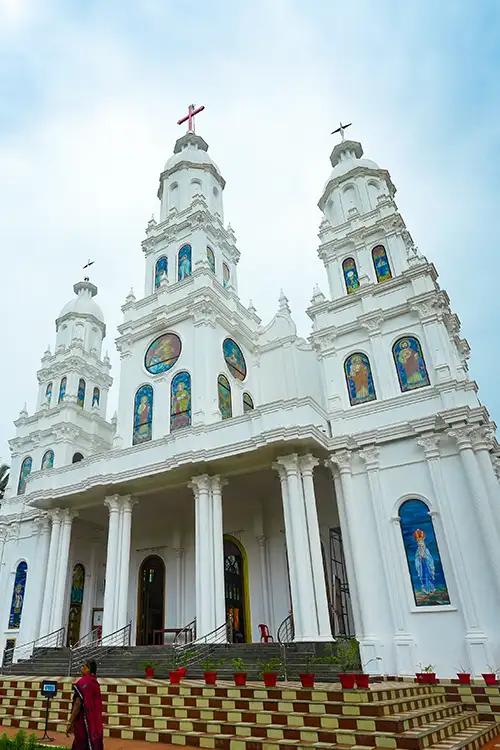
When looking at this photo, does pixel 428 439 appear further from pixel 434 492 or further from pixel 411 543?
pixel 411 543

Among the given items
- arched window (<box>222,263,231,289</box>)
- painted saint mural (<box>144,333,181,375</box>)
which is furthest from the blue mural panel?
painted saint mural (<box>144,333,181,375</box>)

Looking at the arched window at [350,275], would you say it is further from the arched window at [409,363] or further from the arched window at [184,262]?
the arched window at [184,262]

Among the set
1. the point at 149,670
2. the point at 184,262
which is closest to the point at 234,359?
the point at 184,262

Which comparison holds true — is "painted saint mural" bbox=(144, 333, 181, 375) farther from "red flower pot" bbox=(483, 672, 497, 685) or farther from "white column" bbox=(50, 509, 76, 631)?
"red flower pot" bbox=(483, 672, 497, 685)

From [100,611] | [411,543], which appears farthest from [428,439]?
[100,611]

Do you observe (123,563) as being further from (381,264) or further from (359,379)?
(381,264)

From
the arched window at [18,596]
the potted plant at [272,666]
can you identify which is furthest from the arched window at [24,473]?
the potted plant at [272,666]

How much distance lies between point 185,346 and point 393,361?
8.17 m

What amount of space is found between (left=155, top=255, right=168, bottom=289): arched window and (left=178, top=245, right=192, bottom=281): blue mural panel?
2.70ft

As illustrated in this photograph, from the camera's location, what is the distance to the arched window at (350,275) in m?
19.4

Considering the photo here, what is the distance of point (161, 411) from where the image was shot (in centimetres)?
1977

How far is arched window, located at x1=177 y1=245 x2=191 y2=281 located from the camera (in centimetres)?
2319

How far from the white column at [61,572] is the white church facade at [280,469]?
6cm

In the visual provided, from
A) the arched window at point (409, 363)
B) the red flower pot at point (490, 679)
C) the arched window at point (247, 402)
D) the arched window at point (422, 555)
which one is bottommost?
the red flower pot at point (490, 679)
